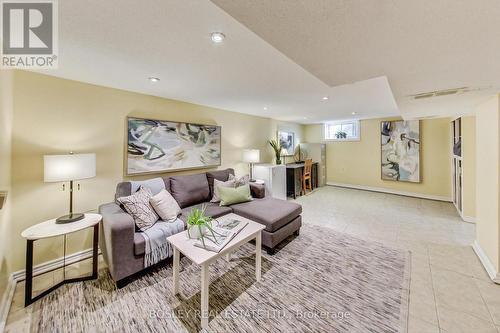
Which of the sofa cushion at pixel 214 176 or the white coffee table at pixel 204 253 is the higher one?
the sofa cushion at pixel 214 176

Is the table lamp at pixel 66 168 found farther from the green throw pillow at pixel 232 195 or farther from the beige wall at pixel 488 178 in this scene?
the beige wall at pixel 488 178

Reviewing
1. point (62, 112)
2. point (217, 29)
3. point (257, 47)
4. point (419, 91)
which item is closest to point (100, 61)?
point (62, 112)

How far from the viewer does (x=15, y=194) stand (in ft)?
6.42

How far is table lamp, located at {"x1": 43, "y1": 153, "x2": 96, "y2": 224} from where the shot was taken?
1.84m

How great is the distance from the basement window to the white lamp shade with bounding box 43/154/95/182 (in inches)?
257

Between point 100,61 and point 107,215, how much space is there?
1.57 m

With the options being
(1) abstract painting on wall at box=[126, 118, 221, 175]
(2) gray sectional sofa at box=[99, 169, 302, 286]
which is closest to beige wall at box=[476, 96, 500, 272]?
(2) gray sectional sofa at box=[99, 169, 302, 286]

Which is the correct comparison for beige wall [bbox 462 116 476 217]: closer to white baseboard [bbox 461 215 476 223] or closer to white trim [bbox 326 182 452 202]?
white baseboard [bbox 461 215 476 223]

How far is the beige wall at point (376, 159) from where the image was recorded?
471cm

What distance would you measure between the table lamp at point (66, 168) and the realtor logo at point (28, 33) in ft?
2.83

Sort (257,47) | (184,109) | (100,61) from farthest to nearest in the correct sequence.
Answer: (184,109), (100,61), (257,47)

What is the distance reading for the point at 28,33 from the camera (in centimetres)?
142

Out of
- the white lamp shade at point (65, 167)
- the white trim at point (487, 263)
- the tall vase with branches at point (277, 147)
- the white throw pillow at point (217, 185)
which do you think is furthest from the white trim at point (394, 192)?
the white lamp shade at point (65, 167)

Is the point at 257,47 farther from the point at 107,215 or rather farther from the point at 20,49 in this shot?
the point at 107,215
